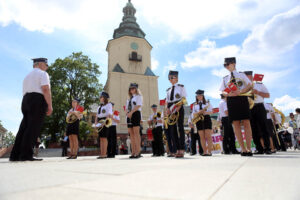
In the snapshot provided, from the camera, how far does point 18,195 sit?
2.45 feet

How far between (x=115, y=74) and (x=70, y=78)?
7789 millimetres

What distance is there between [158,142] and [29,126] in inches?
193

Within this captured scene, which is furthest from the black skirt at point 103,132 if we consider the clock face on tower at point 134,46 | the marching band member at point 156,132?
the clock face on tower at point 134,46

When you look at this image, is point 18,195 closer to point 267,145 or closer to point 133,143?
point 133,143

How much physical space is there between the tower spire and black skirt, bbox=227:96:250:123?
35612 millimetres

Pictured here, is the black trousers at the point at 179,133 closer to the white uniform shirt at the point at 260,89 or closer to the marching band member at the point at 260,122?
the marching band member at the point at 260,122

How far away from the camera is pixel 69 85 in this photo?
1118 inches

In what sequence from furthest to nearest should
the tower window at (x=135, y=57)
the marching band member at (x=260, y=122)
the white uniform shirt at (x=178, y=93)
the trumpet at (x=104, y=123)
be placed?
the tower window at (x=135, y=57) < the trumpet at (x=104, y=123) < the marching band member at (x=260, y=122) < the white uniform shirt at (x=178, y=93)

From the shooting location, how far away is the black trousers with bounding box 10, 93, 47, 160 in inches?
138

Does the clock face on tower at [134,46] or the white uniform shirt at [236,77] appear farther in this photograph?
the clock face on tower at [134,46]

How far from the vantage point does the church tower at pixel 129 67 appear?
3347 centimetres

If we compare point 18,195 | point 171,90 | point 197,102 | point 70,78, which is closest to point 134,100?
point 171,90

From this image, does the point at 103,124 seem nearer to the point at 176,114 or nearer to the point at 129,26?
the point at 176,114

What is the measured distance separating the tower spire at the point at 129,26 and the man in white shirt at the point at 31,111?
3524cm
